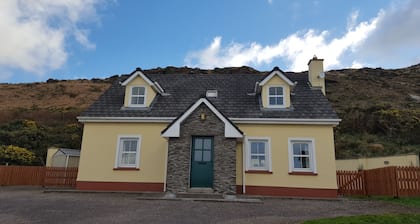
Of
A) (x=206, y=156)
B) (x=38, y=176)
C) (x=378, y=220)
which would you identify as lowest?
(x=378, y=220)

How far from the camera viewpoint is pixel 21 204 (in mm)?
11188

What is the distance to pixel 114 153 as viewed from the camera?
16.2 metres

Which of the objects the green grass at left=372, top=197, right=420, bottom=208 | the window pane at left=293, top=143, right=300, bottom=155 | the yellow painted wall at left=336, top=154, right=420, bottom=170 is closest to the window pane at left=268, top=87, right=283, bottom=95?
the window pane at left=293, top=143, right=300, bottom=155

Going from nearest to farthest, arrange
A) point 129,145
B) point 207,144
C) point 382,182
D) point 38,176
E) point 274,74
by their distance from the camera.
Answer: point 382,182 < point 207,144 < point 129,145 < point 274,74 < point 38,176

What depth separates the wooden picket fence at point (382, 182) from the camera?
13148mm

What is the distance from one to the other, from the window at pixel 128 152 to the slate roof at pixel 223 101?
1.45 metres

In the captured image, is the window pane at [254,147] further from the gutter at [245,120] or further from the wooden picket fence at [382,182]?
the wooden picket fence at [382,182]

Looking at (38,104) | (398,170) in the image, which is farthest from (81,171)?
(38,104)

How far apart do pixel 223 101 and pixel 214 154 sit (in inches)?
175

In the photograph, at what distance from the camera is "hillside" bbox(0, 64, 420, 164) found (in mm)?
30719

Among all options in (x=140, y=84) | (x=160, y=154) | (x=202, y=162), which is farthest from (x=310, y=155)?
(x=140, y=84)

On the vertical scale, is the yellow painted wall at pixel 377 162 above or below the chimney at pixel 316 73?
below

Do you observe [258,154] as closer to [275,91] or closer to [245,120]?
[245,120]

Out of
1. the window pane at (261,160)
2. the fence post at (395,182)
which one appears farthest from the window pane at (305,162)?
the fence post at (395,182)
